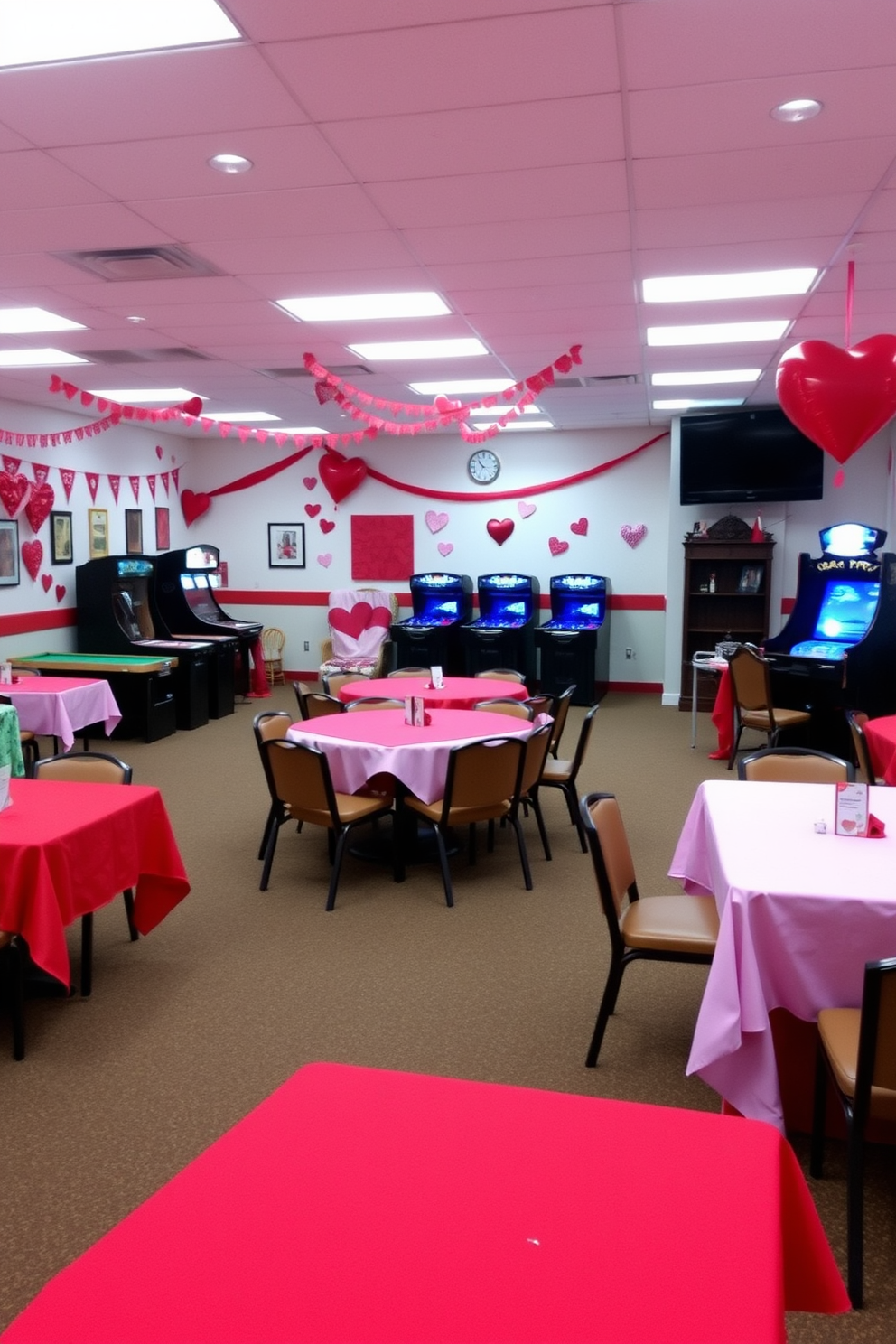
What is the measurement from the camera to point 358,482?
452 inches

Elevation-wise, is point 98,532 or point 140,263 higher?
point 140,263

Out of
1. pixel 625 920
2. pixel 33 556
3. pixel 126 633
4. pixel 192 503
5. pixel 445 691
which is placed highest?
pixel 192 503

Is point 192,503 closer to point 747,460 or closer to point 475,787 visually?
point 747,460

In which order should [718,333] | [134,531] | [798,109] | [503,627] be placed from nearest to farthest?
[798,109], [718,333], [503,627], [134,531]

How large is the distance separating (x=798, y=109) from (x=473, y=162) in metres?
1.06

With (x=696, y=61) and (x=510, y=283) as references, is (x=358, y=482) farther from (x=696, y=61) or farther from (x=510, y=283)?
(x=696, y=61)

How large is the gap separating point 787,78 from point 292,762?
3243 mm

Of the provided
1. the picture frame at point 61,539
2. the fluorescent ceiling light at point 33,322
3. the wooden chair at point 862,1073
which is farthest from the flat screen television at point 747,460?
the wooden chair at point 862,1073

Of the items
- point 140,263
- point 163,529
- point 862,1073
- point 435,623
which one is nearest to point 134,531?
point 163,529

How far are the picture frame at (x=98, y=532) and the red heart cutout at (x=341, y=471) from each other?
2.56m

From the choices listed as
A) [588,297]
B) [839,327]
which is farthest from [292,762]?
[839,327]

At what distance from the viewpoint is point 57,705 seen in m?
6.48

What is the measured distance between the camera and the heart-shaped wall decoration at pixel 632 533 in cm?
1088

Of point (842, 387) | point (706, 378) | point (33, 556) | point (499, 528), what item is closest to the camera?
point (842, 387)
